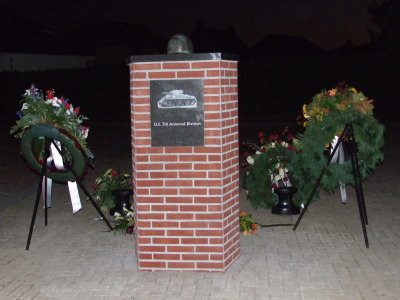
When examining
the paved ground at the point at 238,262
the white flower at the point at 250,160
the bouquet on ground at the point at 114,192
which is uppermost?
the white flower at the point at 250,160

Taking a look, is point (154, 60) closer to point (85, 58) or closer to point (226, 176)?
→ point (226, 176)

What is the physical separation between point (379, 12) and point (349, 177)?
33502 millimetres

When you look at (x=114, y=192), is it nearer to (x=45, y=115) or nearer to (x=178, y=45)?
(x=45, y=115)

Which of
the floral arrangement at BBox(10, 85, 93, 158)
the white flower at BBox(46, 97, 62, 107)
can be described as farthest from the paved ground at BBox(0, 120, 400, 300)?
the white flower at BBox(46, 97, 62, 107)

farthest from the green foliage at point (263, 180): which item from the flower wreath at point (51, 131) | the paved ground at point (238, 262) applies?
the flower wreath at point (51, 131)

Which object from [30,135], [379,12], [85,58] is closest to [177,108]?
[30,135]

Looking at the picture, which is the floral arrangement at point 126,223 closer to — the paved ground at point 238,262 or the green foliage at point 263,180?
the paved ground at point 238,262

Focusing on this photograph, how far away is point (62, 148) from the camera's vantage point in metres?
7.36

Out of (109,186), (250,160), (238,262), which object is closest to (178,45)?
(238,262)

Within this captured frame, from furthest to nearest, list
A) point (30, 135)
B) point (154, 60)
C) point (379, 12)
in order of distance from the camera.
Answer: point (379, 12), point (30, 135), point (154, 60)

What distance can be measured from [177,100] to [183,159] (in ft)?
1.78

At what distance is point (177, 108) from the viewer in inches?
214

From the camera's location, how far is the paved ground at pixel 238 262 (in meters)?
5.13

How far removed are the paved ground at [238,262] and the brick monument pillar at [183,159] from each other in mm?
257
